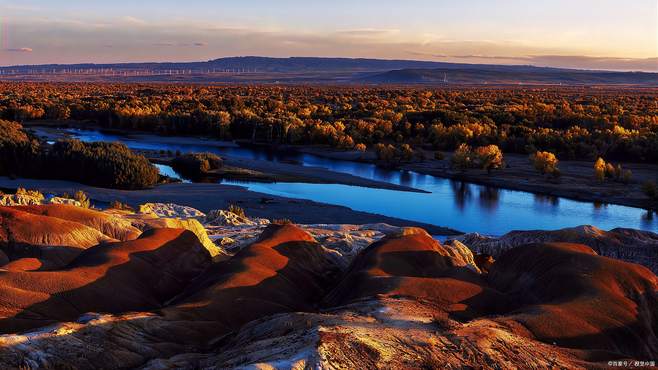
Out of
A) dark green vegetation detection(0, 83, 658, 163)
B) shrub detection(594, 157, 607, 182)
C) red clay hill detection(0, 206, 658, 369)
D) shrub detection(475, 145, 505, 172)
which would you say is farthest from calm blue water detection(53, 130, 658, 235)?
red clay hill detection(0, 206, 658, 369)

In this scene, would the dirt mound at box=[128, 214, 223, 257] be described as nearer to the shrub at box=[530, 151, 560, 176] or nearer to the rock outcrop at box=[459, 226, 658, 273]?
the rock outcrop at box=[459, 226, 658, 273]

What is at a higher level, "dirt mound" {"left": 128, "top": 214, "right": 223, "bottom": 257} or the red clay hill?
the red clay hill

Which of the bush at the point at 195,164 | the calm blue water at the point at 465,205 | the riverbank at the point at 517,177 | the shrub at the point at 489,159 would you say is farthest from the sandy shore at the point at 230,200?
the shrub at the point at 489,159

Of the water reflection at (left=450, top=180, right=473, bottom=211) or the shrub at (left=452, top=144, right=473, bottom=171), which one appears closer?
the water reflection at (left=450, top=180, right=473, bottom=211)

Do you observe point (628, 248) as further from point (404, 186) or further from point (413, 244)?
point (404, 186)

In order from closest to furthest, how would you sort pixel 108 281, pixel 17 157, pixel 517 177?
pixel 108 281 < pixel 17 157 < pixel 517 177

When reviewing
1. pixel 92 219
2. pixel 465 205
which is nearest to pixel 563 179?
pixel 465 205

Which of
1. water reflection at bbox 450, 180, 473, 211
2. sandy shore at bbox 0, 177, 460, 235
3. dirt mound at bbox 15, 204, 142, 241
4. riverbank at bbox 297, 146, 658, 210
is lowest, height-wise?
water reflection at bbox 450, 180, 473, 211

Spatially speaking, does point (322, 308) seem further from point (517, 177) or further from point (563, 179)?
point (517, 177)
